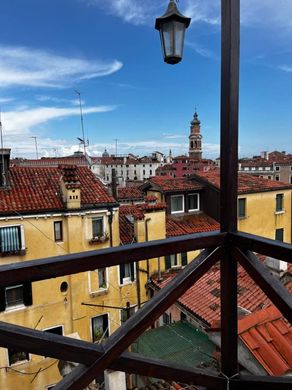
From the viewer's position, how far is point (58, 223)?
9.98 meters

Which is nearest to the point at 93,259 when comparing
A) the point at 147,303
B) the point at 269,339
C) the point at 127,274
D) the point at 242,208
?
the point at 147,303

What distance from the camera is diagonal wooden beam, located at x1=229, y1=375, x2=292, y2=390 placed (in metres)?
1.30

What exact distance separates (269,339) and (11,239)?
7.84 m

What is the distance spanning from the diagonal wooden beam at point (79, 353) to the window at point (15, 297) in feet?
28.2

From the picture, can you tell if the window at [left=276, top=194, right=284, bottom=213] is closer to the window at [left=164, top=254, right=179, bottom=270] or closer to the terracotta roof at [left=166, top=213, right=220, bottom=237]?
the terracotta roof at [left=166, top=213, right=220, bottom=237]

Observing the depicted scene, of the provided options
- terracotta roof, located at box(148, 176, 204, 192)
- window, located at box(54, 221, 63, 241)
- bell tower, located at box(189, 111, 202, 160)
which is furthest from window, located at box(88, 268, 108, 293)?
bell tower, located at box(189, 111, 202, 160)

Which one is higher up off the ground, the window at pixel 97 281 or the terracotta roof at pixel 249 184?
the terracotta roof at pixel 249 184

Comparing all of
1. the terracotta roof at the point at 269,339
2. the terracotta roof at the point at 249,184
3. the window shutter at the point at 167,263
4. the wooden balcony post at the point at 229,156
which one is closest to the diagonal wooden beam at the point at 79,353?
the wooden balcony post at the point at 229,156

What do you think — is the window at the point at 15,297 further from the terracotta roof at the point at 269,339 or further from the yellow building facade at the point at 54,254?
the terracotta roof at the point at 269,339

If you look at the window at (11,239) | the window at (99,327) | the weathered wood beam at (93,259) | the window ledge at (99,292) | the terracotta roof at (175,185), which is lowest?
the window at (99,327)

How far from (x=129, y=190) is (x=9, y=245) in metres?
15.4

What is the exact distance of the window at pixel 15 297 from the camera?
900 centimetres

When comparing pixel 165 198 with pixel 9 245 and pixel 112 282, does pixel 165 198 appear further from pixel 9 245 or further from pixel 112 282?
pixel 9 245

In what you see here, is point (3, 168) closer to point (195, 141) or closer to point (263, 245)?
point (263, 245)
